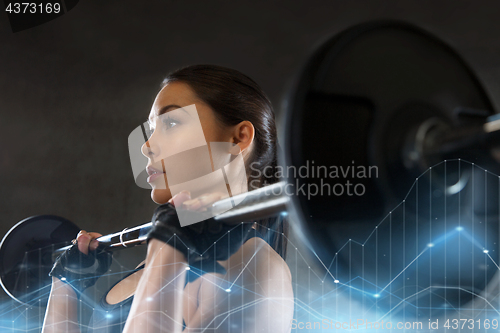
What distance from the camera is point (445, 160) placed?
0.26 meters

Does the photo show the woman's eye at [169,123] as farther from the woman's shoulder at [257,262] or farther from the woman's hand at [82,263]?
the woman's hand at [82,263]

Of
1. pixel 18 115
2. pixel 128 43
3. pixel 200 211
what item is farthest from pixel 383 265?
pixel 18 115

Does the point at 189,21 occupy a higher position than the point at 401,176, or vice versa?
the point at 189,21

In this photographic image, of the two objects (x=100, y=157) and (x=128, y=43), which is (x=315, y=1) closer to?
(x=128, y=43)

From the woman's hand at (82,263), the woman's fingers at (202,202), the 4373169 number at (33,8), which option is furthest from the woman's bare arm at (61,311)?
the 4373169 number at (33,8)

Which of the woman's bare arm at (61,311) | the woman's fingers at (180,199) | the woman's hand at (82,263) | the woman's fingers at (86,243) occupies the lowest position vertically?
the woman's bare arm at (61,311)

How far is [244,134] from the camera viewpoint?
538 mm

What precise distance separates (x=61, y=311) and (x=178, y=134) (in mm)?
473

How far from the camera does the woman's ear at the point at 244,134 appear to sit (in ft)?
1.75

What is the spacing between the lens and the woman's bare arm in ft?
2.37

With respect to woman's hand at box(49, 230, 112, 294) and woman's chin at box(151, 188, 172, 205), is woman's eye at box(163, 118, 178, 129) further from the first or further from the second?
woman's hand at box(49, 230, 112, 294)

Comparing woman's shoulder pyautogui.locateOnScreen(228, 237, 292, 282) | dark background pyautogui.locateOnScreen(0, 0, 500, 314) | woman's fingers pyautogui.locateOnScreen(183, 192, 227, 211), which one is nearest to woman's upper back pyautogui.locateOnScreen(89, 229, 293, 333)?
woman's shoulder pyautogui.locateOnScreen(228, 237, 292, 282)

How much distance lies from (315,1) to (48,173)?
1.03m

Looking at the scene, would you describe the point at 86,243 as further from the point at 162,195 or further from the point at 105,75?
the point at 105,75
